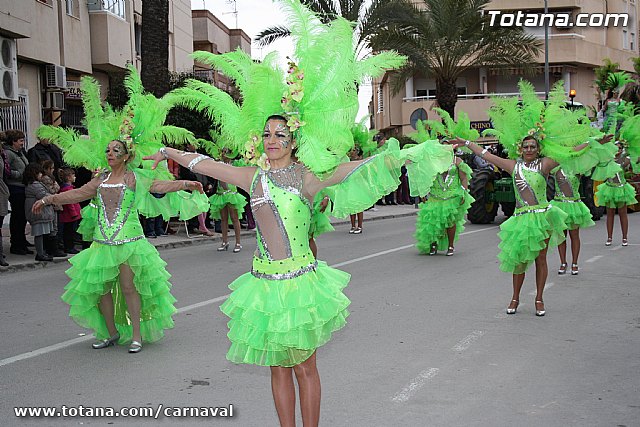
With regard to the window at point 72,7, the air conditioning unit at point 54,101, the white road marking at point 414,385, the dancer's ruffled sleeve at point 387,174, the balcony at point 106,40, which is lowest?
the white road marking at point 414,385

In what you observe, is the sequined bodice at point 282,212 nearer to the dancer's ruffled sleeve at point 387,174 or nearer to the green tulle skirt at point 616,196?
the dancer's ruffled sleeve at point 387,174

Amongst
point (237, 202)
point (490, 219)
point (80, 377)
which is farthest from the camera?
point (490, 219)

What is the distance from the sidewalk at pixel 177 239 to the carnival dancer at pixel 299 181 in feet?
→ 29.9

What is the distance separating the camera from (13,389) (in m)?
6.23

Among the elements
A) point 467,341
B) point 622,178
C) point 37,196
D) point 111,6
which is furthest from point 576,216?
point 111,6

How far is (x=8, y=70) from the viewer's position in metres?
19.1

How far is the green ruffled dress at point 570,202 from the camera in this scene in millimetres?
11945

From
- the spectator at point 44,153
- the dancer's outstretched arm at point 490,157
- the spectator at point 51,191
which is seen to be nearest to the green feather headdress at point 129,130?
the dancer's outstretched arm at point 490,157

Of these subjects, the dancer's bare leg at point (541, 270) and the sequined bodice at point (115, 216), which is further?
the dancer's bare leg at point (541, 270)

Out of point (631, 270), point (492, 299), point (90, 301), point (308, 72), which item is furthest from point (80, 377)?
point (631, 270)

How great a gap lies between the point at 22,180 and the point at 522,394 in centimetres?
1097

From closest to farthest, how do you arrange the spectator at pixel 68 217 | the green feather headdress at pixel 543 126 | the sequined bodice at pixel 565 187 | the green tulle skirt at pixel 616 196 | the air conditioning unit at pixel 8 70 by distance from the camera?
the green feather headdress at pixel 543 126 < the sequined bodice at pixel 565 187 < the spectator at pixel 68 217 < the green tulle skirt at pixel 616 196 < the air conditioning unit at pixel 8 70

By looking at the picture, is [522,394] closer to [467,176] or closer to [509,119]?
[509,119]

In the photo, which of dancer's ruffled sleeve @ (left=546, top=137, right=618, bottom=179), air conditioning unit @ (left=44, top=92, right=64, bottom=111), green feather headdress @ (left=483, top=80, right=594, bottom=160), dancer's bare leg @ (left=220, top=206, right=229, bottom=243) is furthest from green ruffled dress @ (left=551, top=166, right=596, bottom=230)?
air conditioning unit @ (left=44, top=92, right=64, bottom=111)
